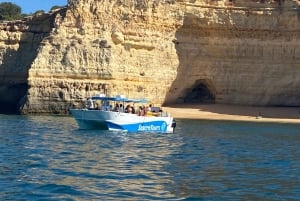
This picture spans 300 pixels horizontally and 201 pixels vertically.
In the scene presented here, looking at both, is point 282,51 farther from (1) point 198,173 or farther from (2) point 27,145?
(1) point 198,173

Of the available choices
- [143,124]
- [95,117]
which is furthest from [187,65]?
[95,117]

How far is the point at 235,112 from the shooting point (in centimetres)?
5169

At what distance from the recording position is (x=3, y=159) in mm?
17969

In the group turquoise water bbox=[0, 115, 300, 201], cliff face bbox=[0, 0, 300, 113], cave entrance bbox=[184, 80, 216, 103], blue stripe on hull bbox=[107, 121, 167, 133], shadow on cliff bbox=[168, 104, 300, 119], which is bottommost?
turquoise water bbox=[0, 115, 300, 201]

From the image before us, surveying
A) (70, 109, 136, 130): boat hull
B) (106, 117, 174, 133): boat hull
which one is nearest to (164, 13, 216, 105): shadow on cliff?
(106, 117, 174, 133): boat hull

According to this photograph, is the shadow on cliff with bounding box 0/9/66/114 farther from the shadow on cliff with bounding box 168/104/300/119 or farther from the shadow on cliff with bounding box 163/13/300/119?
the shadow on cliff with bounding box 168/104/300/119

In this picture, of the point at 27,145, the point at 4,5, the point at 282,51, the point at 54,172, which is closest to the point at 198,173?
the point at 54,172

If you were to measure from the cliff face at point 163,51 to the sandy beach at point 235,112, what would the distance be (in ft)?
4.44

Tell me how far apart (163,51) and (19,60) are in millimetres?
13068

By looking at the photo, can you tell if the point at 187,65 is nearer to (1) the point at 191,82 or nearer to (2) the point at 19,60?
(1) the point at 191,82

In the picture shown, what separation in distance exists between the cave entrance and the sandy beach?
70.5 inches

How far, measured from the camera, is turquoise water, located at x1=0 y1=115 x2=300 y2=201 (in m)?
13.2

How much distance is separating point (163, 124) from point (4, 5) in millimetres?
62389

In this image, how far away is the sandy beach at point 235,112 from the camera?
4909 centimetres
